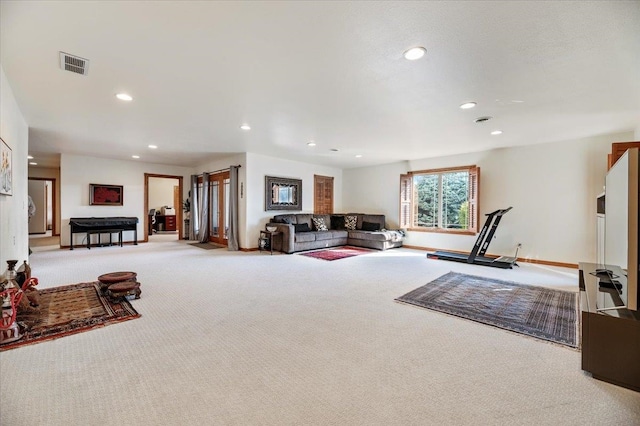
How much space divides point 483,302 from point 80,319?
14.0 ft

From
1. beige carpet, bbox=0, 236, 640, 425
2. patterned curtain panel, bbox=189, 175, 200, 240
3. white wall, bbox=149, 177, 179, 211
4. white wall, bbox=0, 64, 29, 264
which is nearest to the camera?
beige carpet, bbox=0, 236, 640, 425

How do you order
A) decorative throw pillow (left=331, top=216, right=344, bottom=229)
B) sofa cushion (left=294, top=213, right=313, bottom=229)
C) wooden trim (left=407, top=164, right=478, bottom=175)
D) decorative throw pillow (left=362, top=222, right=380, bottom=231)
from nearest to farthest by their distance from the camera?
1. wooden trim (left=407, top=164, right=478, bottom=175)
2. sofa cushion (left=294, top=213, right=313, bottom=229)
3. decorative throw pillow (left=362, top=222, right=380, bottom=231)
4. decorative throw pillow (left=331, top=216, right=344, bottom=229)

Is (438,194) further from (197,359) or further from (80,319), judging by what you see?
(80,319)

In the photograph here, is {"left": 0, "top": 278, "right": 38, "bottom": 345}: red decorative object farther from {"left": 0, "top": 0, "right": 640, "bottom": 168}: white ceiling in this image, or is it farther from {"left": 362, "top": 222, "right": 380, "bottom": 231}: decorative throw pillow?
{"left": 362, "top": 222, "right": 380, "bottom": 231}: decorative throw pillow

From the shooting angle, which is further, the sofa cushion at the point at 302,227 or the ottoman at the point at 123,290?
the sofa cushion at the point at 302,227

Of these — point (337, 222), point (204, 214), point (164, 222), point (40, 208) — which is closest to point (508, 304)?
point (337, 222)

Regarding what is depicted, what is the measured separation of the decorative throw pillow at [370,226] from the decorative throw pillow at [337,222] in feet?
2.18

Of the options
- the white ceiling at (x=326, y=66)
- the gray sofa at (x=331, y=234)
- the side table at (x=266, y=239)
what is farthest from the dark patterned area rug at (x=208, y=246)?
the white ceiling at (x=326, y=66)

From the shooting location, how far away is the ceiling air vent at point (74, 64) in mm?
2451

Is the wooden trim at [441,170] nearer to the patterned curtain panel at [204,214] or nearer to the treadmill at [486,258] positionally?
the treadmill at [486,258]

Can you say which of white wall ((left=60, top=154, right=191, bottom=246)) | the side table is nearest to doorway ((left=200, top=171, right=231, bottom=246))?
the side table

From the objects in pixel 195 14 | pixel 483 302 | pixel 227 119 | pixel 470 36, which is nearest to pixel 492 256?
pixel 483 302

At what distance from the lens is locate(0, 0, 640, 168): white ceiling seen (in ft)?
6.18

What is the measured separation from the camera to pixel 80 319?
2.69 meters
